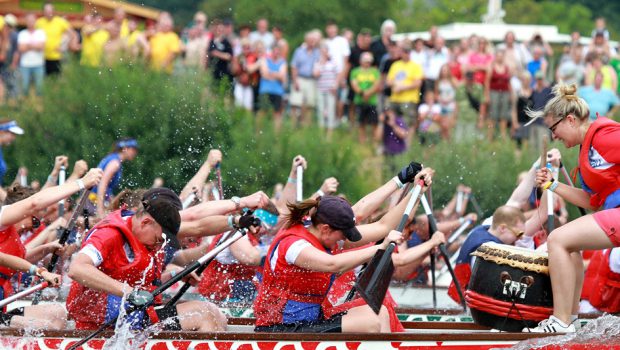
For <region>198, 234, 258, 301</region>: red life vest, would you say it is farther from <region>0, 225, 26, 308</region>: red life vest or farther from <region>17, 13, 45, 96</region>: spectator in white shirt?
<region>17, 13, 45, 96</region>: spectator in white shirt

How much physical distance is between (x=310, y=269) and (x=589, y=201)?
2.09 m

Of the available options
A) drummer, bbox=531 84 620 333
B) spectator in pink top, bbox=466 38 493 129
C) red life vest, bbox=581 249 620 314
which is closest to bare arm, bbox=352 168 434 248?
drummer, bbox=531 84 620 333

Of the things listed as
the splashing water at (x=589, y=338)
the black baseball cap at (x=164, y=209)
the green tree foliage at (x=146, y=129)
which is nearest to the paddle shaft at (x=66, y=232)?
the black baseball cap at (x=164, y=209)

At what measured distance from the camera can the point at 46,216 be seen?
12.2m

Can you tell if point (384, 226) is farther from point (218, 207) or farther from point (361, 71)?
point (361, 71)

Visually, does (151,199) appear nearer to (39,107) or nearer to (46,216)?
(46,216)

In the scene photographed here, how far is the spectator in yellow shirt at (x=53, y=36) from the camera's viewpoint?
18500mm

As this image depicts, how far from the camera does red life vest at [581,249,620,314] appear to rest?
33.4 feet

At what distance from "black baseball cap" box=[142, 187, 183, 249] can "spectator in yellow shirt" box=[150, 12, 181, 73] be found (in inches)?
364

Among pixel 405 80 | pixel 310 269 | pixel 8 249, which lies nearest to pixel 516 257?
pixel 310 269

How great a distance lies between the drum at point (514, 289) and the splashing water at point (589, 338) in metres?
0.29

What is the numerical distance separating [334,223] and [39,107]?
33.3ft

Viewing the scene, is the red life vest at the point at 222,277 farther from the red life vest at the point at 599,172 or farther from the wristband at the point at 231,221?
the red life vest at the point at 599,172

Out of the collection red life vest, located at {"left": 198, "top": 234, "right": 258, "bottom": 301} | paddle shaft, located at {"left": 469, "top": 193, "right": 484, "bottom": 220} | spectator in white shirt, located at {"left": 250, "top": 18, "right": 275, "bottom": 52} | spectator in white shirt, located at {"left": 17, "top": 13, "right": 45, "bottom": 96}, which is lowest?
paddle shaft, located at {"left": 469, "top": 193, "right": 484, "bottom": 220}
